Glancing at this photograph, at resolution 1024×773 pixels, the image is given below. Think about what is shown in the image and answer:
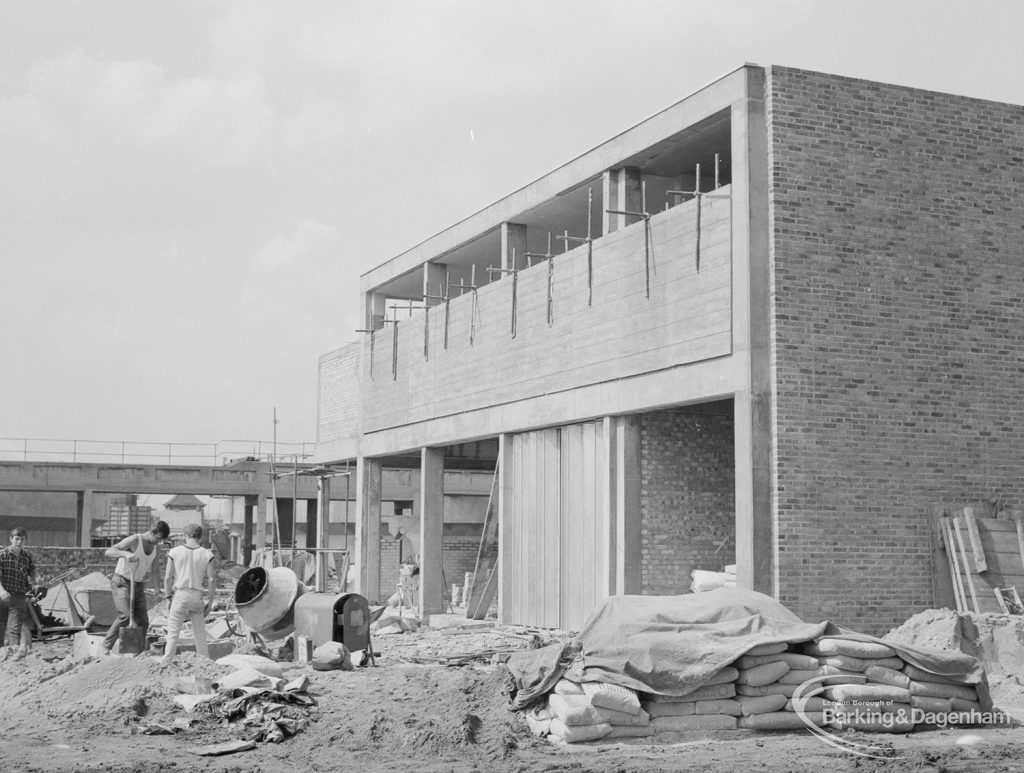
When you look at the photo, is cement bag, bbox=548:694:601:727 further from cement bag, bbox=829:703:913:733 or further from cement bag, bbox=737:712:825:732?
cement bag, bbox=829:703:913:733

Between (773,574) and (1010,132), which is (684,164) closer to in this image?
(1010,132)

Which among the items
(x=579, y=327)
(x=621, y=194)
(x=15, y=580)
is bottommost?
(x=15, y=580)

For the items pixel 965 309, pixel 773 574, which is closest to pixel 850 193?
pixel 965 309

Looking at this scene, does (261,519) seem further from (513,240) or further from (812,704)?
(812,704)

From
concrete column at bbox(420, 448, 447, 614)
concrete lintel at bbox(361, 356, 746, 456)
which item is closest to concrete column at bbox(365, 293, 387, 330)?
concrete lintel at bbox(361, 356, 746, 456)

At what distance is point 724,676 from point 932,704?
2152 mm

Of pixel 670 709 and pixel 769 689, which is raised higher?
pixel 769 689

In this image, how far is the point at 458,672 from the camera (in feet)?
41.5

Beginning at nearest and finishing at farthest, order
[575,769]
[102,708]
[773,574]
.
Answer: [575,769] → [102,708] → [773,574]

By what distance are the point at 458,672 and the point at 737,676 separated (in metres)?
3.08

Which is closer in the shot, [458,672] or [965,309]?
[458,672]

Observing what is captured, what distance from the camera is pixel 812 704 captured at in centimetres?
1117

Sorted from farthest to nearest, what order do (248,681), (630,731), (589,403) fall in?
1. (589,403)
2. (248,681)
3. (630,731)

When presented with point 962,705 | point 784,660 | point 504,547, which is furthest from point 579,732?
point 504,547
